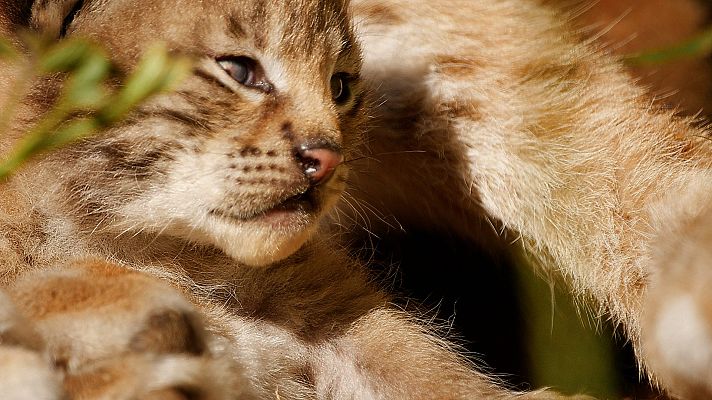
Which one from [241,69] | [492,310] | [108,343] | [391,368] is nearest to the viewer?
[108,343]

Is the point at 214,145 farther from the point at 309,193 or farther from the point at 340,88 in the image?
the point at 340,88

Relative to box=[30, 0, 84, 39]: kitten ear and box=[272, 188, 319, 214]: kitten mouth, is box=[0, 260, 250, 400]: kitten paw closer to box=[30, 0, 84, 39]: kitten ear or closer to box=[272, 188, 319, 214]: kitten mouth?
box=[272, 188, 319, 214]: kitten mouth

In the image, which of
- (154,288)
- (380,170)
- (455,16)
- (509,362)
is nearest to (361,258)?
(380,170)

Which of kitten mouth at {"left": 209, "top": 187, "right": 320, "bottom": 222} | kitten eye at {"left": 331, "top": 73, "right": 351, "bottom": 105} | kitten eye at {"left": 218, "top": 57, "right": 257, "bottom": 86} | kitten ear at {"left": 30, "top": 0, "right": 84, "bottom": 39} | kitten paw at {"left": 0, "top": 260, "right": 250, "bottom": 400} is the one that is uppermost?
kitten ear at {"left": 30, "top": 0, "right": 84, "bottom": 39}

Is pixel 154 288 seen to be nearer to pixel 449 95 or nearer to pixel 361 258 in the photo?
pixel 361 258

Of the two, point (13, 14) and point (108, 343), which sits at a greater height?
point (13, 14)

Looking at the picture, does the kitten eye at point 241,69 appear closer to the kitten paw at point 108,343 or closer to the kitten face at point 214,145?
the kitten face at point 214,145

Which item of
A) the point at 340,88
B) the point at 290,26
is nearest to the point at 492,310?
the point at 340,88

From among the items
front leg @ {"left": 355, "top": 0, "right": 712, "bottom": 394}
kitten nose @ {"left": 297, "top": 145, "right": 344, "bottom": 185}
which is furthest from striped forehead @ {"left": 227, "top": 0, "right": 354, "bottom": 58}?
front leg @ {"left": 355, "top": 0, "right": 712, "bottom": 394}
